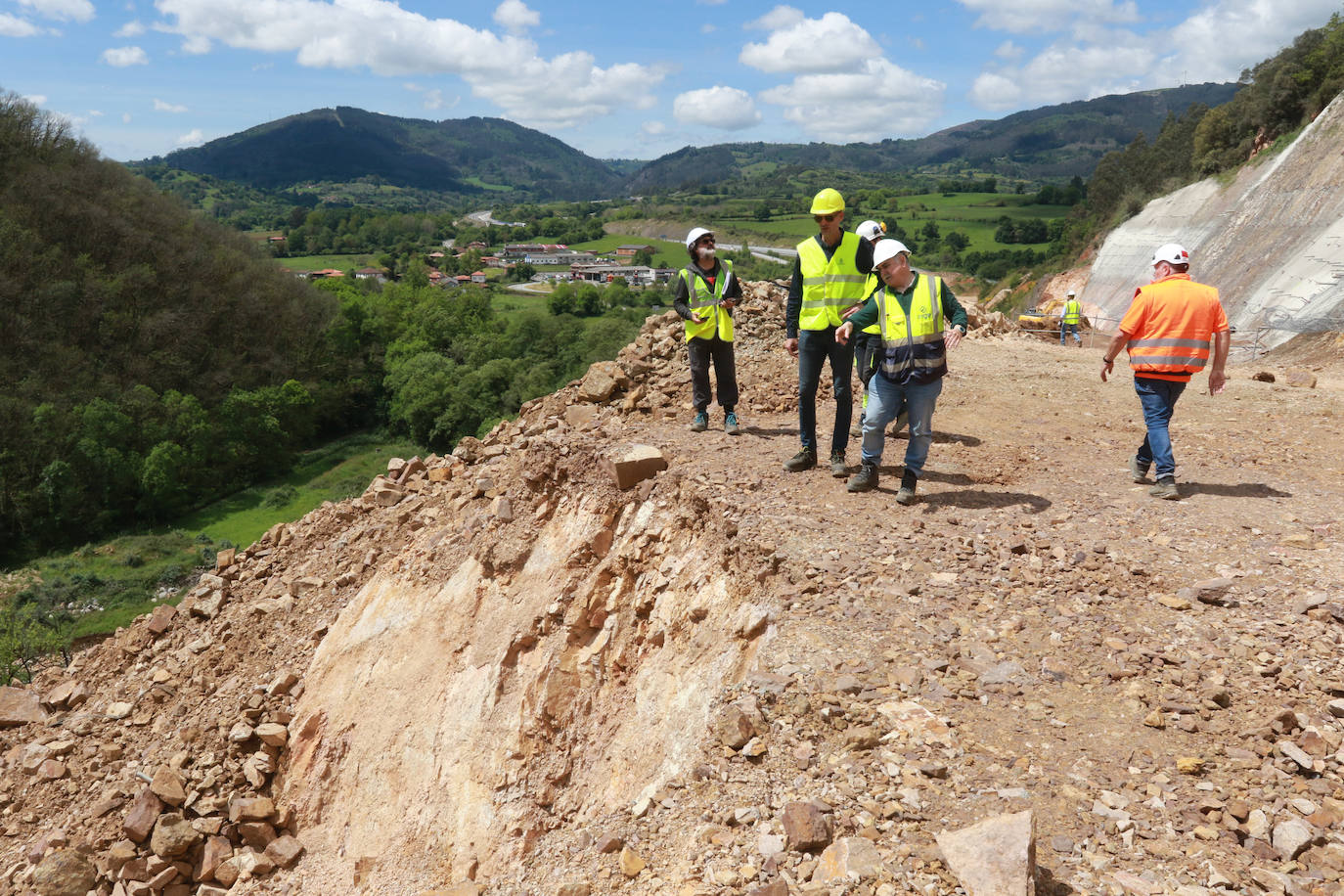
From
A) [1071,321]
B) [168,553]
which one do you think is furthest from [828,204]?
[168,553]

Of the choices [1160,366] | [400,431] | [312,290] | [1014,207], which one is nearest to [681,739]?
[1160,366]

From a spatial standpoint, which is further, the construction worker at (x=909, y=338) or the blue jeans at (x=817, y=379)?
the blue jeans at (x=817, y=379)

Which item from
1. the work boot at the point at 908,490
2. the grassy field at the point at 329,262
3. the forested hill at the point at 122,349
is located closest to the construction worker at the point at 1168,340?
the work boot at the point at 908,490

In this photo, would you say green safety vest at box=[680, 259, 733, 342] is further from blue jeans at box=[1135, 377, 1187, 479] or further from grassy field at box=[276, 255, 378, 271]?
grassy field at box=[276, 255, 378, 271]

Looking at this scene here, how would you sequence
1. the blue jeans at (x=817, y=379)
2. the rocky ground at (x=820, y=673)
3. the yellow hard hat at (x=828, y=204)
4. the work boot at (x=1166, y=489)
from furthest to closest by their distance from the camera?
the blue jeans at (x=817, y=379)
the yellow hard hat at (x=828, y=204)
the work boot at (x=1166, y=489)
the rocky ground at (x=820, y=673)

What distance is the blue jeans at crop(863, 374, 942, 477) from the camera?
614 cm

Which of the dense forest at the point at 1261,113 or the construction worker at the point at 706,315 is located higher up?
the dense forest at the point at 1261,113

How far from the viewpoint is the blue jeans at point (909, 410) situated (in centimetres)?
614

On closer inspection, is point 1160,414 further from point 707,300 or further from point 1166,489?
point 707,300

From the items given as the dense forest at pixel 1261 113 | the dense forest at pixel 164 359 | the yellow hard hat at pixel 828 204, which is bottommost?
the dense forest at pixel 164 359

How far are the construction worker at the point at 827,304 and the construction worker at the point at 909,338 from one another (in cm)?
37

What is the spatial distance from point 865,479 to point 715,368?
8.23 ft

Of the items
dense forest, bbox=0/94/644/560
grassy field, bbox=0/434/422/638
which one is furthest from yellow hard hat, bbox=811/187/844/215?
dense forest, bbox=0/94/644/560

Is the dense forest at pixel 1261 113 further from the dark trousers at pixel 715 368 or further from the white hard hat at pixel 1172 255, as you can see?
the dark trousers at pixel 715 368
